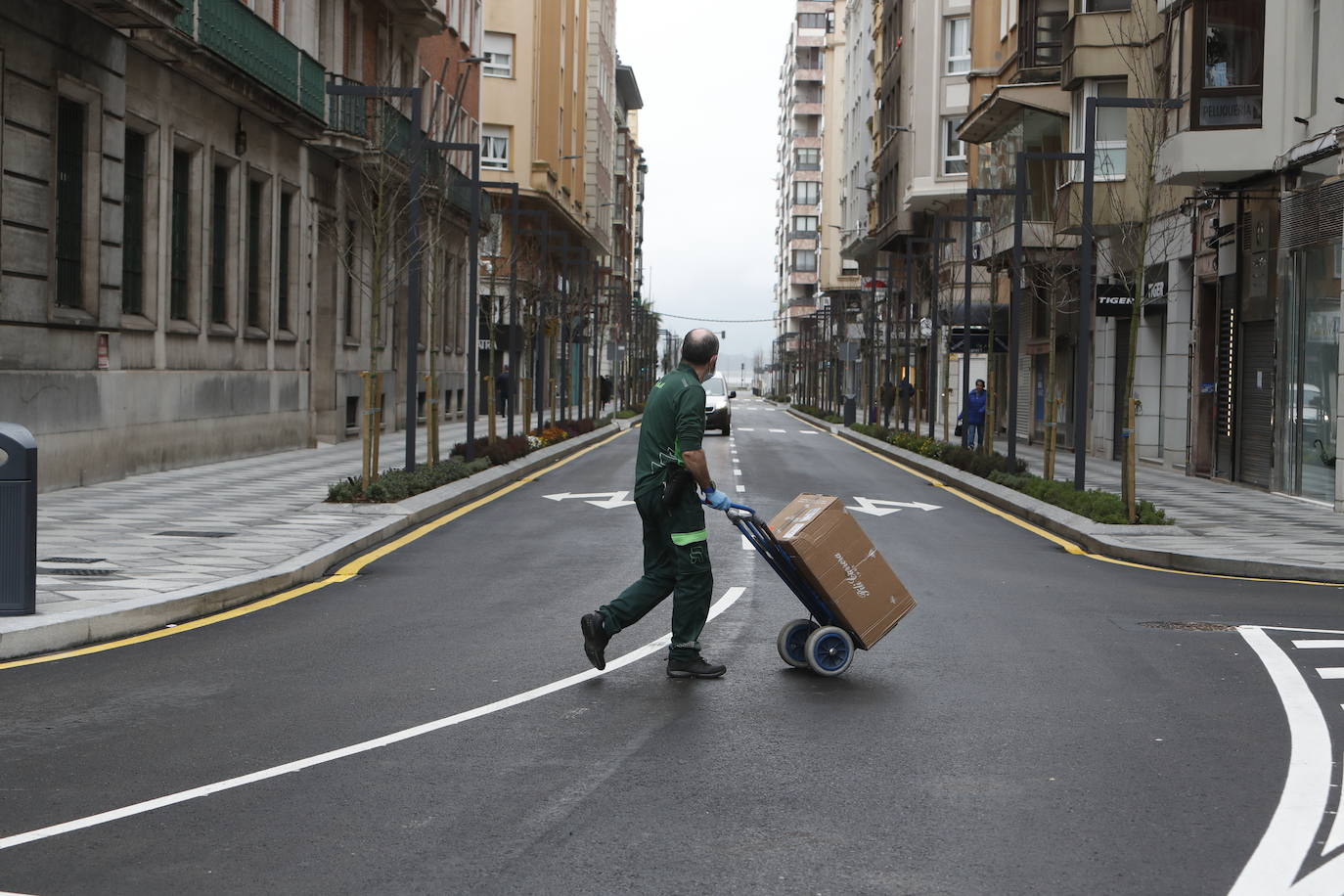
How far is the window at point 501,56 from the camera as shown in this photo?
6488cm

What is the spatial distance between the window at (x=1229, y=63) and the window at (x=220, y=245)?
15526 mm

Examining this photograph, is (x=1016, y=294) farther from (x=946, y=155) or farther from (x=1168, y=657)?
(x=946, y=155)

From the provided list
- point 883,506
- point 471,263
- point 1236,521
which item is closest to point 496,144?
point 471,263

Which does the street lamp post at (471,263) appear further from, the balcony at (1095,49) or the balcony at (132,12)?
the balcony at (1095,49)

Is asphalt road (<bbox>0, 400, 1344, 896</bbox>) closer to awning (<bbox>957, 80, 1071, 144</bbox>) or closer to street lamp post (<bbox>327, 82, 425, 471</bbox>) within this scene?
street lamp post (<bbox>327, 82, 425, 471</bbox>)

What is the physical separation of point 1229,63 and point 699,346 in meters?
18.7

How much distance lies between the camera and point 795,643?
28.8ft

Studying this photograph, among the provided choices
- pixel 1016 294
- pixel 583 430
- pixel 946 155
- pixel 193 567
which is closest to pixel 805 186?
pixel 946 155

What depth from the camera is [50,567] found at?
11758 millimetres

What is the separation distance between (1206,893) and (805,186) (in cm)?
15226

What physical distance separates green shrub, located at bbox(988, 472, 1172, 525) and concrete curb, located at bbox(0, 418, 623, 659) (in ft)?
23.8

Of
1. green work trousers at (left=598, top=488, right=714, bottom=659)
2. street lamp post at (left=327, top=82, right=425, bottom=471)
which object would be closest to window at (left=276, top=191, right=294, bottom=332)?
street lamp post at (left=327, top=82, right=425, bottom=471)

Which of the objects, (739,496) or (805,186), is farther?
(805,186)

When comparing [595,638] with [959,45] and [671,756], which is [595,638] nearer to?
[671,756]
